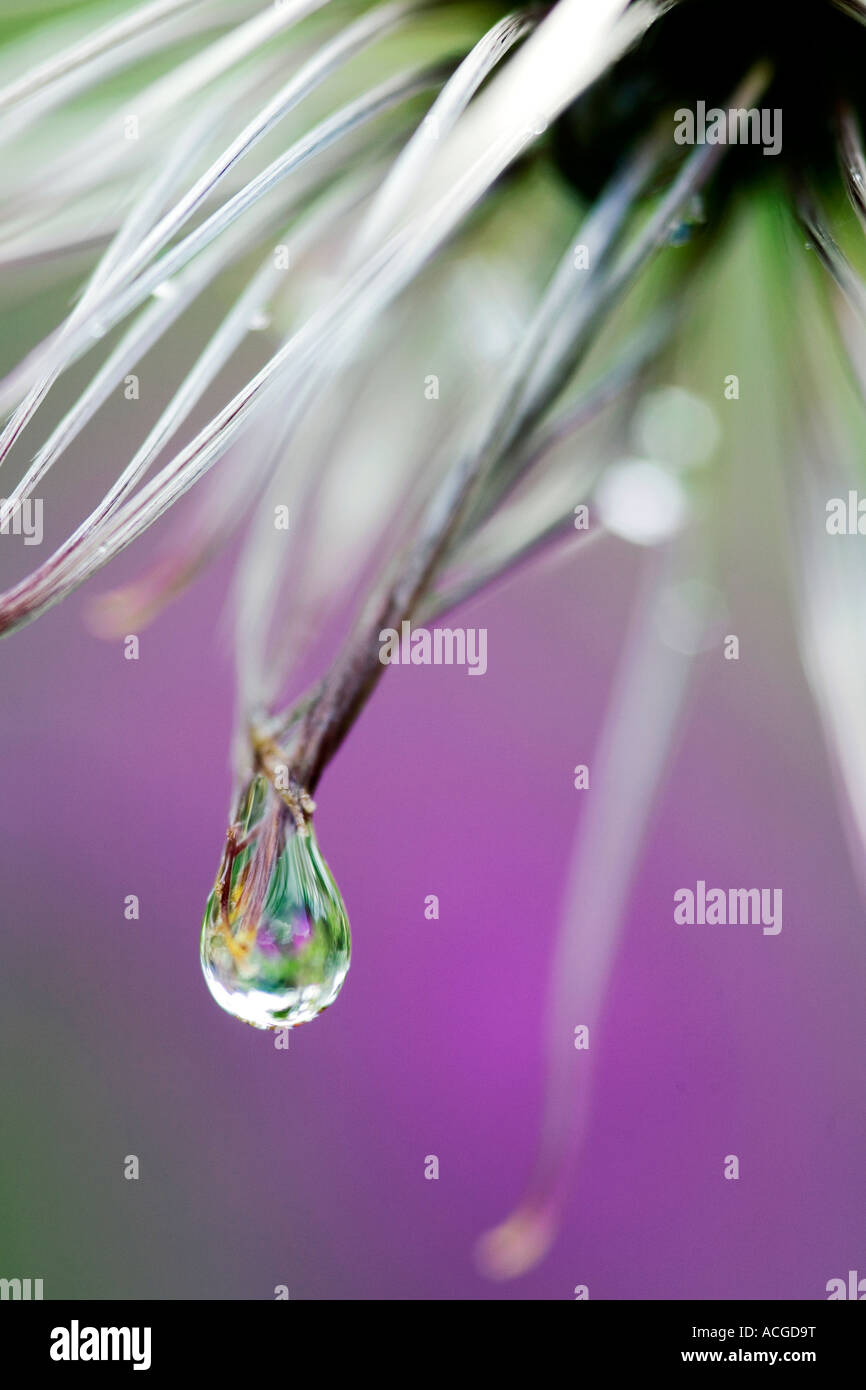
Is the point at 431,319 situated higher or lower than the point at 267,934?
higher

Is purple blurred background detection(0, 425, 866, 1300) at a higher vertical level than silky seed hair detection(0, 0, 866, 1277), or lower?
lower

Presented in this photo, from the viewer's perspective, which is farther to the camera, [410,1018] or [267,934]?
[410,1018]

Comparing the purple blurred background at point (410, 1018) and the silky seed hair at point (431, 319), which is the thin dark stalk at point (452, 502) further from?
the purple blurred background at point (410, 1018)

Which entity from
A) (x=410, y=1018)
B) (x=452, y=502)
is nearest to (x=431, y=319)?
(x=452, y=502)

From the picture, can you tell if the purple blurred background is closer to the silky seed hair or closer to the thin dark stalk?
the silky seed hair

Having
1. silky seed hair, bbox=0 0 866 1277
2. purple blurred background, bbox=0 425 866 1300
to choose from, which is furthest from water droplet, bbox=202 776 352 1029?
purple blurred background, bbox=0 425 866 1300

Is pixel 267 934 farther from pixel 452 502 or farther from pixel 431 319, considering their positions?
pixel 431 319

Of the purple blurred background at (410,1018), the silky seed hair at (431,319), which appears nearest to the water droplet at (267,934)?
the silky seed hair at (431,319)
